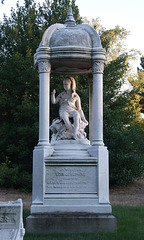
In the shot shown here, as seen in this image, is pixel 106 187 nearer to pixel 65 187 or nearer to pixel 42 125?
pixel 65 187

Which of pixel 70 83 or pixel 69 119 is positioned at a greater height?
pixel 70 83

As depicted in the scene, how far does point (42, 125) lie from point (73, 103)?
1.42 metres

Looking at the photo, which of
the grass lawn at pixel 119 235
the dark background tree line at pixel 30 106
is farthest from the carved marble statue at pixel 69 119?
the dark background tree line at pixel 30 106

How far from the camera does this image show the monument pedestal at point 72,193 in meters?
8.76

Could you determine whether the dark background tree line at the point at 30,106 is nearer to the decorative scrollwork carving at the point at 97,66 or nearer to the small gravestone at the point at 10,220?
the decorative scrollwork carving at the point at 97,66

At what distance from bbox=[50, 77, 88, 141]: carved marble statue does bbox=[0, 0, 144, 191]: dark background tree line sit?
30.4 ft

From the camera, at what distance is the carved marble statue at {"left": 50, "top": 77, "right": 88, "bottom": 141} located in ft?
33.3

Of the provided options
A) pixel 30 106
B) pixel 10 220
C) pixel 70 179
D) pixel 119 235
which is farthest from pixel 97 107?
pixel 30 106

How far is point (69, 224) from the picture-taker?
8.73 m

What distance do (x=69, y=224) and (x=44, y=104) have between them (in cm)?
272

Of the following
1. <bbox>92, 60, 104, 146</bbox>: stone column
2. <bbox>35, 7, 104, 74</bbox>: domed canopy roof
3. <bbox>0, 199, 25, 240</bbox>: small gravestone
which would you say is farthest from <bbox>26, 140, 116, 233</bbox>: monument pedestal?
<bbox>0, 199, 25, 240</bbox>: small gravestone

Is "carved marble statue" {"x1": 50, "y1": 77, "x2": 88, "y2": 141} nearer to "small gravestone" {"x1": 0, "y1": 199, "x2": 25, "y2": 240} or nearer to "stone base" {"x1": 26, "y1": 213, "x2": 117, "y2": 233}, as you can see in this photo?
"stone base" {"x1": 26, "y1": 213, "x2": 117, "y2": 233}

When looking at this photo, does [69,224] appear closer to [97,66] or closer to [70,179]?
[70,179]

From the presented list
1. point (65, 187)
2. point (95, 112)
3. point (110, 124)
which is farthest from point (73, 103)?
point (110, 124)
